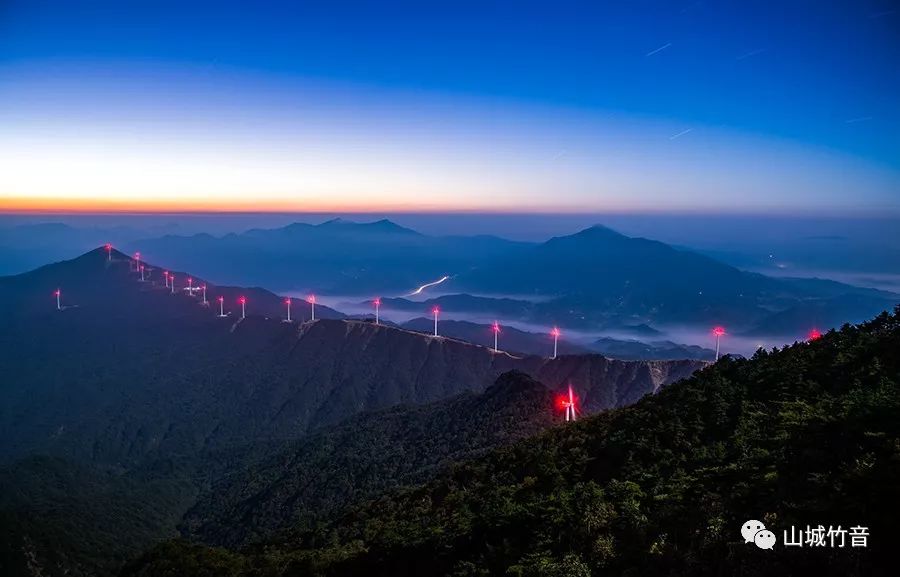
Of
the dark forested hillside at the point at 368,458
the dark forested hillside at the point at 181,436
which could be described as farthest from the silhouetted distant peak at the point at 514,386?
the dark forested hillside at the point at 181,436

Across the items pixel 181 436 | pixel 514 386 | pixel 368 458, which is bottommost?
pixel 181 436

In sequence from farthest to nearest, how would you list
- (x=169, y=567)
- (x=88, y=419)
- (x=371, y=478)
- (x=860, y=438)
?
(x=88, y=419)
(x=371, y=478)
(x=169, y=567)
(x=860, y=438)

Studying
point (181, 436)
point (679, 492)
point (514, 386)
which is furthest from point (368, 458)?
point (181, 436)

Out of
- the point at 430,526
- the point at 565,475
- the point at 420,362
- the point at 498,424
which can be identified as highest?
the point at 565,475

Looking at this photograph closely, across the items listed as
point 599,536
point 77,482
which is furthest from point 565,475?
point 77,482

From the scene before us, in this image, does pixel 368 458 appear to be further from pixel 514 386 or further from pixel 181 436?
Answer: pixel 181 436

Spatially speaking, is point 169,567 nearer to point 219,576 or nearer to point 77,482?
point 219,576

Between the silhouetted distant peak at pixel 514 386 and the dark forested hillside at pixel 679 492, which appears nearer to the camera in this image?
the dark forested hillside at pixel 679 492

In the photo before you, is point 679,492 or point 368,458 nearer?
point 679,492

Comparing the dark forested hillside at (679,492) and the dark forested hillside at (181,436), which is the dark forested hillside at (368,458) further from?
the dark forested hillside at (679,492)
